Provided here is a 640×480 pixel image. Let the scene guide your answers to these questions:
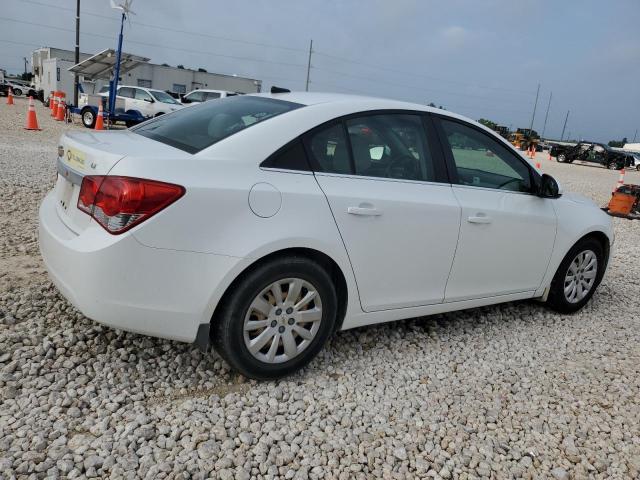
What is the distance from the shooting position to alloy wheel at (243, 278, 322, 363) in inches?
108

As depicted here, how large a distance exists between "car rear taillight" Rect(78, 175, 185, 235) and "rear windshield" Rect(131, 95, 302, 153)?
14.0 inches

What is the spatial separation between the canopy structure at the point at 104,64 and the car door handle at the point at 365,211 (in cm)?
1884

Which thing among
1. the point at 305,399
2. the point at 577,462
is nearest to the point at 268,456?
the point at 305,399

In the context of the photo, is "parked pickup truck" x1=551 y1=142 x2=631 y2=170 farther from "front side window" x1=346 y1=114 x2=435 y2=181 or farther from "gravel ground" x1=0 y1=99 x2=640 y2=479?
"front side window" x1=346 y1=114 x2=435 y2=181

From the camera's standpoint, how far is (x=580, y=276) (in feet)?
14.8

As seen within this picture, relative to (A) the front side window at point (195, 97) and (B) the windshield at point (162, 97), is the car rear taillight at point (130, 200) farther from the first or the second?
(A) the front side window at point (195, 97)

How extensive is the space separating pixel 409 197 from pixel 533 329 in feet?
5.93

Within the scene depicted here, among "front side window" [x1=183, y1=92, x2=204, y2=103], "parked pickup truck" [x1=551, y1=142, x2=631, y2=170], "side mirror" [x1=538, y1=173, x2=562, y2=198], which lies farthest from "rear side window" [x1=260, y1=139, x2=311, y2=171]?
"parked pickup truck" [x1=551, y1=142, x2=631, y2=170]

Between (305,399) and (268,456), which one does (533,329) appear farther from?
(268,456)

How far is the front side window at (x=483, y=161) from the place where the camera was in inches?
140

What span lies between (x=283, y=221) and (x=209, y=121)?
2.92 ft

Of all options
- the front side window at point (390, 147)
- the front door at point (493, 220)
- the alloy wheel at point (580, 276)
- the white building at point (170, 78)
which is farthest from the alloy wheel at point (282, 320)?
the white building at point (170, 78)

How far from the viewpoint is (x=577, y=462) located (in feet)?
8.49

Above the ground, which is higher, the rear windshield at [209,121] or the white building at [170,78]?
the white building at [170,78]
